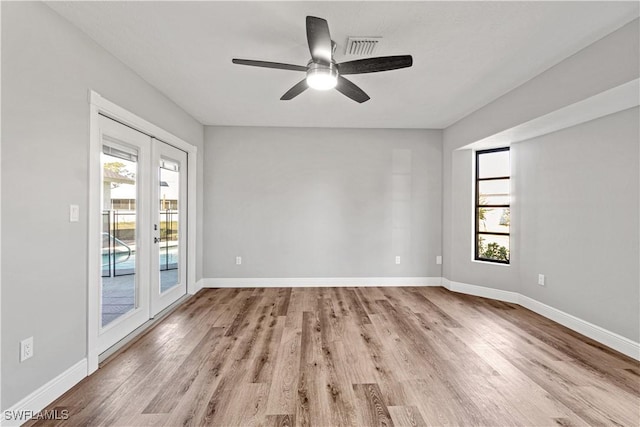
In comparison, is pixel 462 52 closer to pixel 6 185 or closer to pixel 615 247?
pixel 615 247

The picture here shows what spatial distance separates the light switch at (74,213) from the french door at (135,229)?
43cm

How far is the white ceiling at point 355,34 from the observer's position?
6.41ft

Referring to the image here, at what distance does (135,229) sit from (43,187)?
1.24 metres

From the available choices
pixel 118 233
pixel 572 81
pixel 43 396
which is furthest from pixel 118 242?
pixel 572 81

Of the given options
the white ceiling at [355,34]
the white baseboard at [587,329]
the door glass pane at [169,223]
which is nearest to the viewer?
the white ceiling at [355,34]

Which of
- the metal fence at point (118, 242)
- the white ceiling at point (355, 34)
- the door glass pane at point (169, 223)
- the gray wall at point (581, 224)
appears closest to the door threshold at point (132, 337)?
the door glass pane at point (169, 223)

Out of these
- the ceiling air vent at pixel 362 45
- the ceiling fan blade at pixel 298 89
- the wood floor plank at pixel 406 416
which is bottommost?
the wood floor plank at pixel 406 416

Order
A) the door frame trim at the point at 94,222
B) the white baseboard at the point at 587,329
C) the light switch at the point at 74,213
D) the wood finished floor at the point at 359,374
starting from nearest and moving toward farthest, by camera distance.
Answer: the wood finished floor at the point at 359,374, the light switch at the point at 74,213, the door frame trim at the point at 94,222, the white baseboard at the point at 587,329

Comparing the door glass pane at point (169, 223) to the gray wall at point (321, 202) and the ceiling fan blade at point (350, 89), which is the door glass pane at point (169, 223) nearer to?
the gray wall at point (321, 202)

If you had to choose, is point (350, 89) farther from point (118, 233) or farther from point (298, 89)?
point (118, 233)

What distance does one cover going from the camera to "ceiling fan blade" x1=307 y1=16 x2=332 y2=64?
166 cm

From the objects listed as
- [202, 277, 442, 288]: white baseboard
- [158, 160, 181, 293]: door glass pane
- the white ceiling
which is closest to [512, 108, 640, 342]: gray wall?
the white ceiling

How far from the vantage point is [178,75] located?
2.92m

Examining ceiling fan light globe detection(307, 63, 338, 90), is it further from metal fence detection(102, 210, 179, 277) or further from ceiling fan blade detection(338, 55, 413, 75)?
metal fence detection(102, 210, 179, 277)
